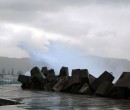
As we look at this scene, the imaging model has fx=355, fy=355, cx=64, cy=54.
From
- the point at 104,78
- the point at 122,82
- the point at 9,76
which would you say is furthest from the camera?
the point at 9,76

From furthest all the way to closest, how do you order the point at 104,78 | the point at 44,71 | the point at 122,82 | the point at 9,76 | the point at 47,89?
the point at 9,76 → the point at 44,71 → the point at 47,89 → the point at 104,78 → the point at 122,82

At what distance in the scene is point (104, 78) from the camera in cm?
1496

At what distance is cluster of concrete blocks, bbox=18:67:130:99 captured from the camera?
1352cm

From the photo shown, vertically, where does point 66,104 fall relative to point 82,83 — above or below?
below

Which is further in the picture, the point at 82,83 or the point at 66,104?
the point at 82,83

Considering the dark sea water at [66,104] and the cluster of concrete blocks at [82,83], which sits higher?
the cluster of concrete blocks at [82,83]

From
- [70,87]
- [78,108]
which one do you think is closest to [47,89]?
[70,87]

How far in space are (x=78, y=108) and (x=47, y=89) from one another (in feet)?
31.5

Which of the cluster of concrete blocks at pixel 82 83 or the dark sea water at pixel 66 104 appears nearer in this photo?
the dark sea water at pixel 66 104

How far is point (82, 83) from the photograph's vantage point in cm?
1636

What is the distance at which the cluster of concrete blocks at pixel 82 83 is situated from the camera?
1352 cm

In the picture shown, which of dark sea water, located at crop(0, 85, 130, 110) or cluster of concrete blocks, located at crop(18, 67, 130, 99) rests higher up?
cluster of concrete blocks, located at crop(18, 67, 130, 99)

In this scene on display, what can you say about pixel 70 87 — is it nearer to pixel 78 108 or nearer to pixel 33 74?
pixel 33 74

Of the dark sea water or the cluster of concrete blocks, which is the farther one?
the cluster of concrete blocks
